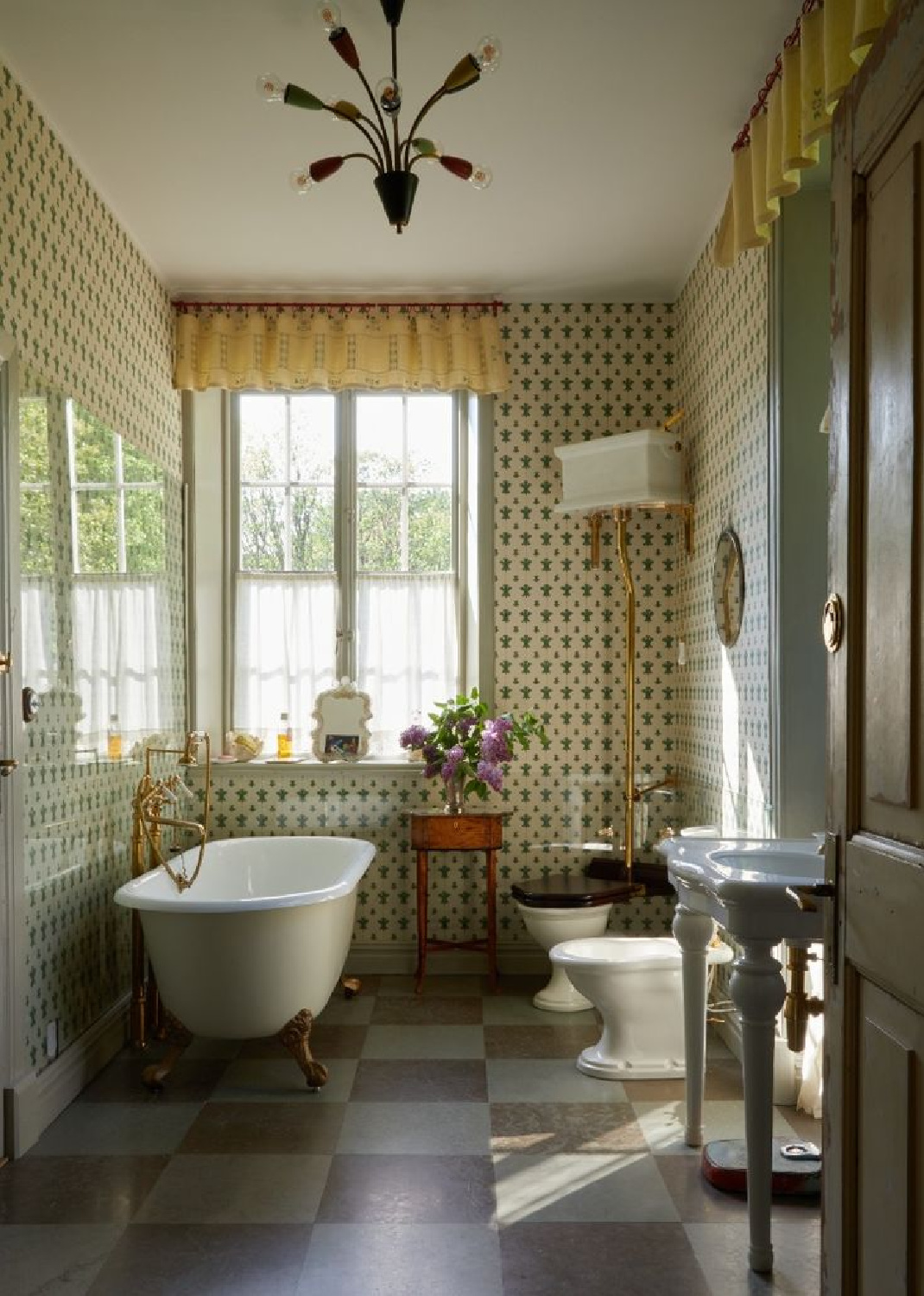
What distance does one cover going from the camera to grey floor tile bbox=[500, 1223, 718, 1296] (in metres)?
2.59

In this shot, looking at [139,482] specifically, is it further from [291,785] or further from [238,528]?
[291,785]

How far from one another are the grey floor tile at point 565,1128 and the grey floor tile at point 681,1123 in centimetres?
4

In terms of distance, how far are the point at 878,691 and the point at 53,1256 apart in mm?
2281

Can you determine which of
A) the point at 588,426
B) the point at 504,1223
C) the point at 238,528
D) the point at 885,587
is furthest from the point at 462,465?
the point at 885,587

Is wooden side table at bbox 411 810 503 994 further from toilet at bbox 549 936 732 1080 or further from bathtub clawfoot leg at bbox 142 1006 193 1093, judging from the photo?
bathtub clawfoot leg at bbox 142 1006 193 1093

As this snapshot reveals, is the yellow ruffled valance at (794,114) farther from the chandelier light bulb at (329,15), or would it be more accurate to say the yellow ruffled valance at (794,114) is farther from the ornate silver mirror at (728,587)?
the chandelier light bulb at (329,15)

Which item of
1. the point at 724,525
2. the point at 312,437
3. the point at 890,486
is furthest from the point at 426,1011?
the point at 890,486

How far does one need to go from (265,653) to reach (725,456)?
2.32 m

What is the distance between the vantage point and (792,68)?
3158mm

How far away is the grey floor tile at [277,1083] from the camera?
382 centimetres

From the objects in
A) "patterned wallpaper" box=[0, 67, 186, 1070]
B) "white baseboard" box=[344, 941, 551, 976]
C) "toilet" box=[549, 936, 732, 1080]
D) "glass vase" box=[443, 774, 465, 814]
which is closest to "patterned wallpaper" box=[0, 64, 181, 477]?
"patterned wallpaper" box=[0, 67, 186, 1070]

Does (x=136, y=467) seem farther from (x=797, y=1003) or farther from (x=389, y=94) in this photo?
(x=797, y=1003)

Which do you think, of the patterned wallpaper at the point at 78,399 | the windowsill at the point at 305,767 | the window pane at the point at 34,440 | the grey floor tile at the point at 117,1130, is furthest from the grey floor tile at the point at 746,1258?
the windowsill at the point at 305,767

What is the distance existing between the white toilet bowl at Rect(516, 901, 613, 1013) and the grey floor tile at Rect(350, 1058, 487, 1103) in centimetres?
75
